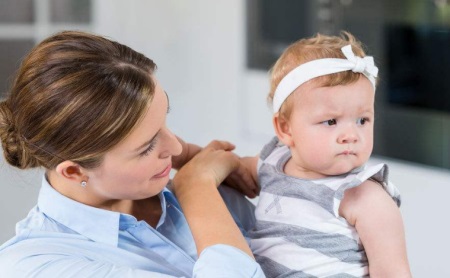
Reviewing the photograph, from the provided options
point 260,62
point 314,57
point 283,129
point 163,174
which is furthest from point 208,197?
point 260,62

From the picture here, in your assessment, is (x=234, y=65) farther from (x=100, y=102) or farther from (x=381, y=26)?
(x=100, y=102)

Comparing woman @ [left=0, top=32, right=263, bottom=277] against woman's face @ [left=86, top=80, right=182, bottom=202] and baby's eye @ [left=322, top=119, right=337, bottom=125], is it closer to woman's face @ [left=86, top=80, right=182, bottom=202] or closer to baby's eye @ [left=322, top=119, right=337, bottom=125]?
woman's face @ [left=86, top=80, right=182, bottom=202]

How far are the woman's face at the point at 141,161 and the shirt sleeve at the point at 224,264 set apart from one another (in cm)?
15

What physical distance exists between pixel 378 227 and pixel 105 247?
1.50 ft

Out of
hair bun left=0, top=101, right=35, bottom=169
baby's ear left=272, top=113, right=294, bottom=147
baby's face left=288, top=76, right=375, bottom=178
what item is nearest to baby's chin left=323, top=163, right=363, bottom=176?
baby's face left=288, top=76, right=375, bottom=178

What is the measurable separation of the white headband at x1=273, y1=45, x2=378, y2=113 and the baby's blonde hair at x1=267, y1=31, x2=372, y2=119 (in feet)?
0.04

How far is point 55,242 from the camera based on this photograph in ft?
4.49

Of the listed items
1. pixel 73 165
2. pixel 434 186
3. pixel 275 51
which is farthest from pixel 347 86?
pixel 275 51

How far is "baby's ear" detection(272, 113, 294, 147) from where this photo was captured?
1550 mm

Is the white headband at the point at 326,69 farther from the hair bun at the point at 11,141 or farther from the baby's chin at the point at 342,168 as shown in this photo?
the hair bun at the point at 11,141

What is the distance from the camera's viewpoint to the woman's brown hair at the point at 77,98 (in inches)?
51.9

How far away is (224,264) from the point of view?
130 centimetres

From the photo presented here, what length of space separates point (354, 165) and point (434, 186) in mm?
2317

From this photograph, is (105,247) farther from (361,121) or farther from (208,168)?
(361,121)
